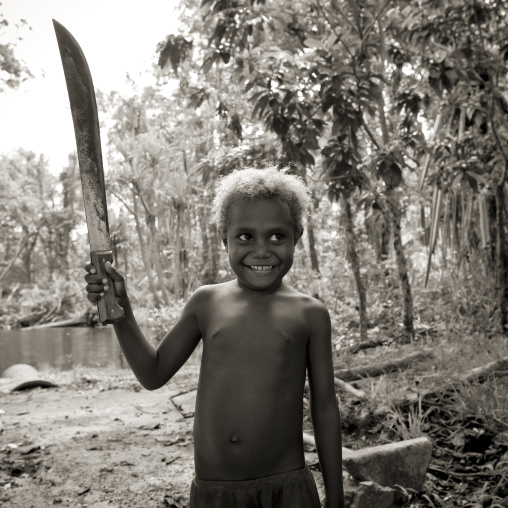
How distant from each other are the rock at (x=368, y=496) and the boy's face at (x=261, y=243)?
1.26m

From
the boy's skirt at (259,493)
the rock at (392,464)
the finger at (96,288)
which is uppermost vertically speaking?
the finger at (96,288)

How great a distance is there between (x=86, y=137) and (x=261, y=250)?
0.52 meters

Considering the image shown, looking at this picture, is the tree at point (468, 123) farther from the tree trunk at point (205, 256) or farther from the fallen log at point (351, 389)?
the tree trunk at point (205, 256)

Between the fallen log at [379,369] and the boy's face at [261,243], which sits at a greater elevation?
the boy's face at [261,243]

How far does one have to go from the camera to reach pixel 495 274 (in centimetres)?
548

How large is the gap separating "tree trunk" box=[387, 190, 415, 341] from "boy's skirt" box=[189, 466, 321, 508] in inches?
162

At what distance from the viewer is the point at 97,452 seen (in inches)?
133

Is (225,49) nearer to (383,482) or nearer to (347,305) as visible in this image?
(383,482)

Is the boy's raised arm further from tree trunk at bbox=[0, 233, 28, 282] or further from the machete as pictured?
tree trunk at bbox=[0, 233, 28, 282]

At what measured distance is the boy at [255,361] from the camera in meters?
1.48

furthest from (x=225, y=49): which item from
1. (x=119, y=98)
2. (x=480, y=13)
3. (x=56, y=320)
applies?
(x=56, y=320)

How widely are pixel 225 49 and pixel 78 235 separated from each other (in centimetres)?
3494

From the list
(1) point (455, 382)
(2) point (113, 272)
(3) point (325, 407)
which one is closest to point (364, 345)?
(1) point (455, 382)

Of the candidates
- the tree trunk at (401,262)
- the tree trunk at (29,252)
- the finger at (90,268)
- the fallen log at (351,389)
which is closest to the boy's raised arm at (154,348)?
the finger at (90,268)
